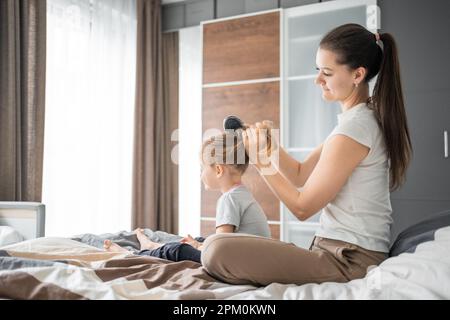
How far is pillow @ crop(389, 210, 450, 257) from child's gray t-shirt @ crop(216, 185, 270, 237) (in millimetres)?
556

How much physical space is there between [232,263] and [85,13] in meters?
2.91

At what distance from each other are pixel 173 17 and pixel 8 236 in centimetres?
284

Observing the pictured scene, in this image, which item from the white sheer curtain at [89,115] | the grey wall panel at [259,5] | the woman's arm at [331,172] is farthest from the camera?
the grey wall panel at [259,5]

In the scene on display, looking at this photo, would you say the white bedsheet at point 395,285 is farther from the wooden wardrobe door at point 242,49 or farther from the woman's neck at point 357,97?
the wooden wardrobe door at point 242,49

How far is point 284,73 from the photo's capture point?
11.3 ft

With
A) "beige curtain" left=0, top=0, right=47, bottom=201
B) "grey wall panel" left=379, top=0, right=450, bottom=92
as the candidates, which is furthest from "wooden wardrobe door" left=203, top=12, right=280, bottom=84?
"beige curtain" left=0, top=0, right=47, bottom=201

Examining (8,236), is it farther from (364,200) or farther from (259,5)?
(259,5)

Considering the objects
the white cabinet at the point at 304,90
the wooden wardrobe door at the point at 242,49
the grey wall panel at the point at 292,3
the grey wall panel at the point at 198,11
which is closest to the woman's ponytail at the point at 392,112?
the white cabinet at the point at 304,90

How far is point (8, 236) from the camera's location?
1990 millimetres

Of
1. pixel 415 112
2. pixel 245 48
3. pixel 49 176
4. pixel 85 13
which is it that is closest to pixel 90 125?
pixel 49 176

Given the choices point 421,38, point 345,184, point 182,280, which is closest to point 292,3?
point 421,38

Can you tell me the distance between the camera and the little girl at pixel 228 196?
1.75 m

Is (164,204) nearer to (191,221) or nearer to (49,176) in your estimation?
(191,221)

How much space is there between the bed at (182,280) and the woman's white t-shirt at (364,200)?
0.35ft
